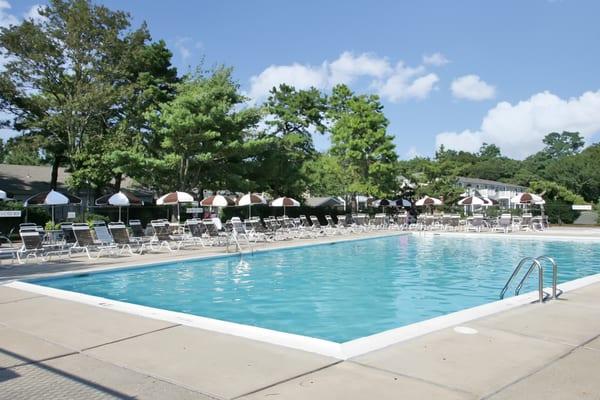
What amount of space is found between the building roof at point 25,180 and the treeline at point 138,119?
1.66 m

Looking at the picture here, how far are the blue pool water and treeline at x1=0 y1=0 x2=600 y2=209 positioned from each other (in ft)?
31.8

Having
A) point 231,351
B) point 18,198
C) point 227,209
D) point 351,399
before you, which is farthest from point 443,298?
point 18,198

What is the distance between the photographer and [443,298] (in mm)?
10031

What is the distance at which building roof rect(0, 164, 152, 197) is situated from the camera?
107 ft

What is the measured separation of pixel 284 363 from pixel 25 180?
117 ft

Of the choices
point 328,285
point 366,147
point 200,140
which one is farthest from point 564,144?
point 328,285

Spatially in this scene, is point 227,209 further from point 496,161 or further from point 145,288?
point 496,161

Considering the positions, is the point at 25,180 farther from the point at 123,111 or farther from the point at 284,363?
the point at 284,363

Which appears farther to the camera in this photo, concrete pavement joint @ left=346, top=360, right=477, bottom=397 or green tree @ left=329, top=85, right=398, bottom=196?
green tree @ left=329, top=85, right=398, bottom=196

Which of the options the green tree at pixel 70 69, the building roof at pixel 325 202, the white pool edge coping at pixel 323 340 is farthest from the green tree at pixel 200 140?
the building roof at pixel 325 202

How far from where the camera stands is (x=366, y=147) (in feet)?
113

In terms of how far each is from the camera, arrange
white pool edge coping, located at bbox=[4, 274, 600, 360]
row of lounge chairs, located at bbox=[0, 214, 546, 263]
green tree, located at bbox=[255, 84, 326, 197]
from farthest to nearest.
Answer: green tree, located at bbox=[255, 84, 326, 197] → row of lounge chairs, located at bbox=[0, 214, 546, 263] → white pool edge coping, located at bbox=[4, 274, 600, 360]

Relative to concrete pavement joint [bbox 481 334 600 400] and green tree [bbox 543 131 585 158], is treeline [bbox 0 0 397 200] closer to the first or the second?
concrete pavement joint [bbox 481 334 600 400]

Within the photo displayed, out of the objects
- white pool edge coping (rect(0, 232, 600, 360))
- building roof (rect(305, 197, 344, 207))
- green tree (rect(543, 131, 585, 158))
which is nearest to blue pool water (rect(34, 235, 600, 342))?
white pool edge coping (rect(0, 232, 600, 360))
